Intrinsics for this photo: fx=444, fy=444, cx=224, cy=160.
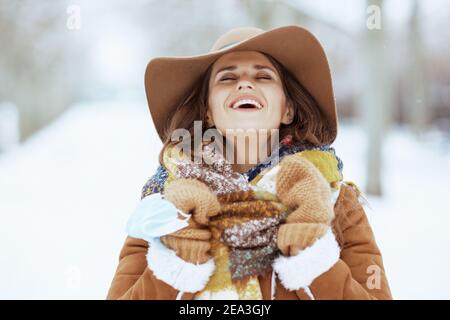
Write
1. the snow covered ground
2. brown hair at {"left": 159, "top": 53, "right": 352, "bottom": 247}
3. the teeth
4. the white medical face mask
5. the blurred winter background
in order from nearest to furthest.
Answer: the white medical face mask, the teeth, brown hair at {"left": 159, "top": 53, "right": 352, "bottom": 247}, the snow covered ground, the blurred winter background

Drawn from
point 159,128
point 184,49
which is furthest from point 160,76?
point 184,49

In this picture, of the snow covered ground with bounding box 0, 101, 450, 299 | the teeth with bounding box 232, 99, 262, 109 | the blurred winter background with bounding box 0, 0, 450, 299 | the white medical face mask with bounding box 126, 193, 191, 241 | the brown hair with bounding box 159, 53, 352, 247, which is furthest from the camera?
the blurred winter background with bounding box 0, 0, 450, 299

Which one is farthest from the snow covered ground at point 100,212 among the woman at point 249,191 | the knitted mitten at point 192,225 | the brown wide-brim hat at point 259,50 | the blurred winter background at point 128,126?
the knitted mitten at point 192,225

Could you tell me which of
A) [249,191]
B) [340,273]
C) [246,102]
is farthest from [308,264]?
[246,102]

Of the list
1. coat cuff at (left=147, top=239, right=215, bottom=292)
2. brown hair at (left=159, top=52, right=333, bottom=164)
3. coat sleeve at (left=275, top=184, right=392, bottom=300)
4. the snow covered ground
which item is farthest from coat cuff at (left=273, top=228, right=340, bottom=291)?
brown hair at (left=159, top=52, right=333, bottom=164)

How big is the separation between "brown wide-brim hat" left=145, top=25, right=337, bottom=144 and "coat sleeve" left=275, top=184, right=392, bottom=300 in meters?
0.30

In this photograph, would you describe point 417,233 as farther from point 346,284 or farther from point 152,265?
point 152,265

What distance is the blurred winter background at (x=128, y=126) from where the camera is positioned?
3.13 metres

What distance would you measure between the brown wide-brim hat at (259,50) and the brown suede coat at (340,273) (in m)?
0.26

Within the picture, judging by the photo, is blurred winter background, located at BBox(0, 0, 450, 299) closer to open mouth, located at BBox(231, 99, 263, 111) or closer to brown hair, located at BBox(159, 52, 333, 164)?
brown hair, located at BBox(159, 52, 333, 164)

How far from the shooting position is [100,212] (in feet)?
14.2

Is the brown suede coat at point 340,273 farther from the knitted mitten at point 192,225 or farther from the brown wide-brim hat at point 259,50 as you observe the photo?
the brown wide-brim hat at point 259,50

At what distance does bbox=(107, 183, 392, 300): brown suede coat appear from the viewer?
3.59 ft
